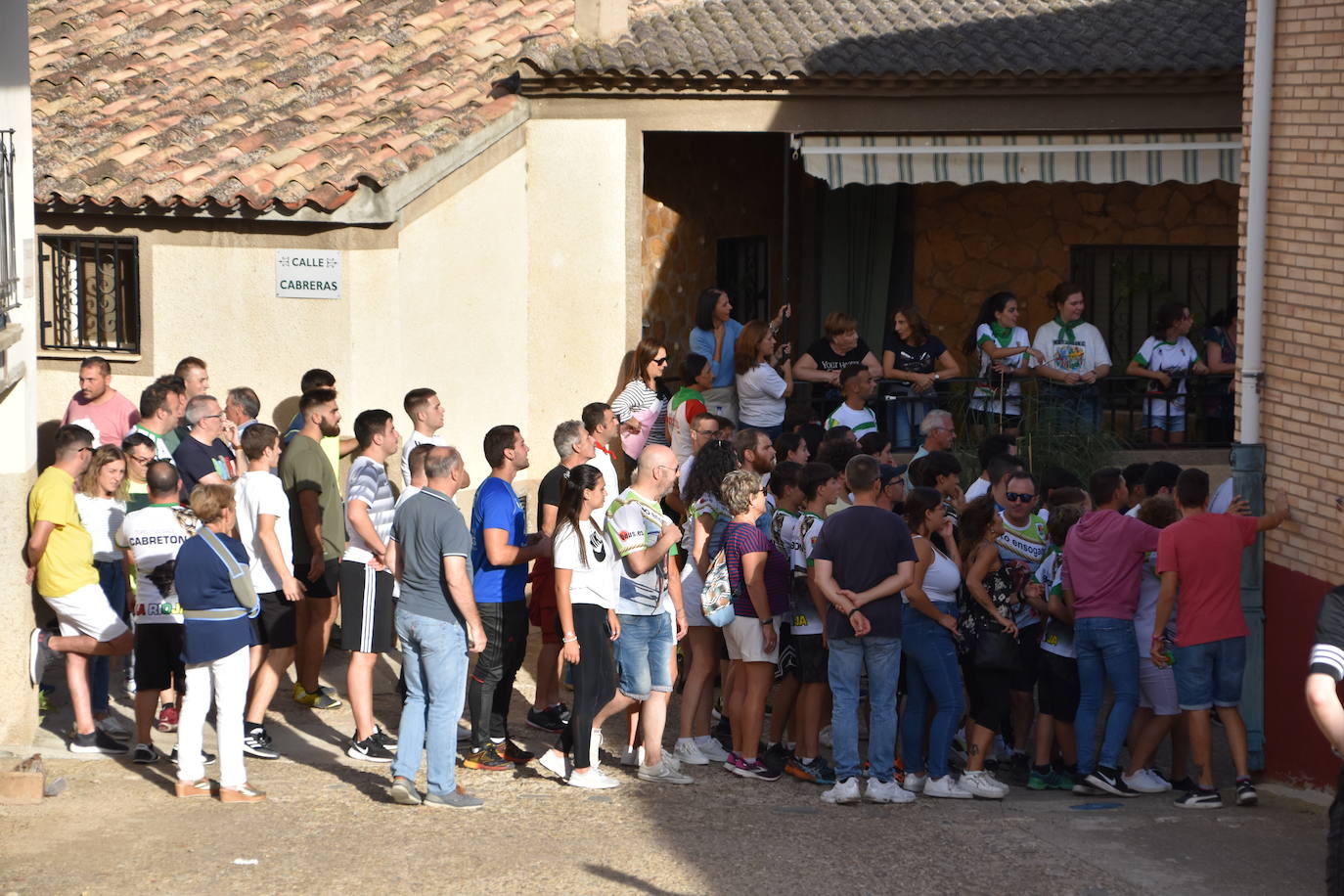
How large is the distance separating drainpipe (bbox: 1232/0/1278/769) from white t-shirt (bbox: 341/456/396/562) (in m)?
4.69

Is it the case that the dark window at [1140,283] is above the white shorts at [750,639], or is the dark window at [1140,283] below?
above

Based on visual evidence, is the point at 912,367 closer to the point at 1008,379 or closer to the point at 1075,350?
the point at 1008,379

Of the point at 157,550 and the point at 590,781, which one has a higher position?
the point at 157,550

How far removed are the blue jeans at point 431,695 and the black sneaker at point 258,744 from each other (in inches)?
48.1

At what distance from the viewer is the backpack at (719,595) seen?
8.72 metres

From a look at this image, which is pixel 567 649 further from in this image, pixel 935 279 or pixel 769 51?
pixel 935 279

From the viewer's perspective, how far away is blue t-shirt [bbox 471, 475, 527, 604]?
880 cm

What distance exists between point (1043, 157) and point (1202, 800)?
260 inches

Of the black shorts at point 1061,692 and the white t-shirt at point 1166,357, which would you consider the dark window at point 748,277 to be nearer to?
the white t-shirt at point 1166,357

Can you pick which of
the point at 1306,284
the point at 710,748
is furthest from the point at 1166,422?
the point at 710,748

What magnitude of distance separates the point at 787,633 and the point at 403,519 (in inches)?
86.3

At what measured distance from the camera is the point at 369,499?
30.7ft

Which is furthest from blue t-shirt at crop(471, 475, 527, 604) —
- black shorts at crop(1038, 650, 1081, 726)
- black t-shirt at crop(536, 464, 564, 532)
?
black shorts at crop(1038, 650, 1081, 726)

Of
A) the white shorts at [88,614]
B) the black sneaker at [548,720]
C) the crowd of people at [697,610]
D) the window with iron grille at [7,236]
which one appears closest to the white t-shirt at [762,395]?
the crowd of people at [697,610]
